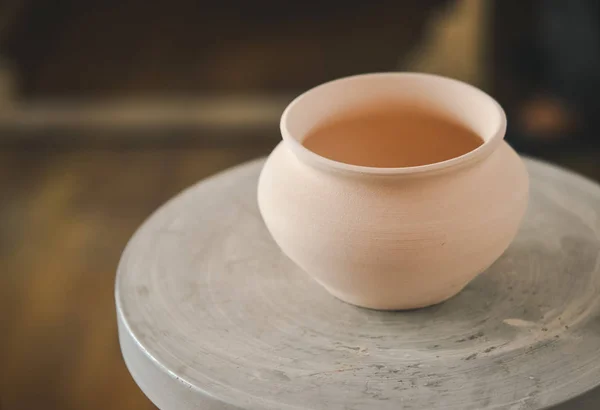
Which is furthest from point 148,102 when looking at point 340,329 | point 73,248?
point 340,329

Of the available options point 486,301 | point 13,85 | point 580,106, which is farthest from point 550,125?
point 13,85

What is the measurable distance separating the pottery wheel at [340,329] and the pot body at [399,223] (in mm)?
41

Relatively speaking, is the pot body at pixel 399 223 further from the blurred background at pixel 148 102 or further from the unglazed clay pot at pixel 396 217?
the blurred background at pixel 148 102

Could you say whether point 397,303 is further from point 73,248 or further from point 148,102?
point 148,102

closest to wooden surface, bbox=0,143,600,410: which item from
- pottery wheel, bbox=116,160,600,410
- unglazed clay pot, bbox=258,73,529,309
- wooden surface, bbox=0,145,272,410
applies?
wooden surface, bbox=0,145,272,410

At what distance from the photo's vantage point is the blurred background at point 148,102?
124 cm

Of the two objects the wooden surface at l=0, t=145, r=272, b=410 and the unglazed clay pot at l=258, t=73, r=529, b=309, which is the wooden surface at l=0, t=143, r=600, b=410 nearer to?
the wooden surface at l=0, t=145, r=272, b=410

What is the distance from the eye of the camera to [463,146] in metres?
0.67

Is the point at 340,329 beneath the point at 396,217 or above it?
beneath

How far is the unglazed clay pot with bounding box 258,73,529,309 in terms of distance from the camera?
1.72 ft

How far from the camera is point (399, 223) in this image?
0.52 m

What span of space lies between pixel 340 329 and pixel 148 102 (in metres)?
1.42

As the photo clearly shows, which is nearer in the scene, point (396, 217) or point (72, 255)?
point (396, 217)

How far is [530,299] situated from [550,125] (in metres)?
1.08
